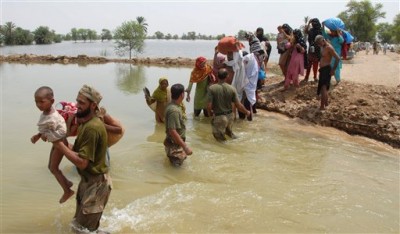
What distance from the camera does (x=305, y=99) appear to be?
8.73m

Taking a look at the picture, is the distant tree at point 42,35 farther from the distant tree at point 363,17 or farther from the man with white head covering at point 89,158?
the man with white head covering at point 89,158

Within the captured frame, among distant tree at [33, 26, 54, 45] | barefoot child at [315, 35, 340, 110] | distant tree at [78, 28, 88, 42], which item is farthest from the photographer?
distant tree at [78, 28, 88, 42]

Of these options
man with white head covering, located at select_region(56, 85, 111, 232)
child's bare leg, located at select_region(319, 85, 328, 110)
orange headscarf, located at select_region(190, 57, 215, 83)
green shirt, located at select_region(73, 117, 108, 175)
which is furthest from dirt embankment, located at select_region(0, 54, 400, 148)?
green shirt, located at select_region(73, 117, 108, 175)

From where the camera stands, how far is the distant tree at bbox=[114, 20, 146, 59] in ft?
94.7

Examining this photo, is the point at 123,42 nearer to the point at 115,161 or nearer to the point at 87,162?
the point at 115,161

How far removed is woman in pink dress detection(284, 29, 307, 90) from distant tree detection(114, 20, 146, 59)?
70.9 ft

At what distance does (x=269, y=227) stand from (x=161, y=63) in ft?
71.4

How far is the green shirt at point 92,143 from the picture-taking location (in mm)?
2779

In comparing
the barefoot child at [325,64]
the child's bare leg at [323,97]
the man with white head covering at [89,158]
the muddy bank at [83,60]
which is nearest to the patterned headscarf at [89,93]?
the man with white head covering at [89,158]

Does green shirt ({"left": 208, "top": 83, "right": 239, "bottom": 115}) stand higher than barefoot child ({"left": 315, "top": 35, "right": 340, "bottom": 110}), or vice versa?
barefoot child ({"left": 315, "top": 35, "right": 340, "bottom": 110})

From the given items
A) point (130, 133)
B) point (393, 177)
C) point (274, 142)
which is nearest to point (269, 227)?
point (393, 177)

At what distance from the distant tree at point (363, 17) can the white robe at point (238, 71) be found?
4370 centimetres

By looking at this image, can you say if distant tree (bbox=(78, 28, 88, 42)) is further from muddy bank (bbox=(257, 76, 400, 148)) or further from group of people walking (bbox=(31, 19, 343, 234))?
muddy bank (bbox=(257, 76, 400, 148))

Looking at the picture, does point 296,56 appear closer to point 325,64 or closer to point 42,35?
point 325,64
